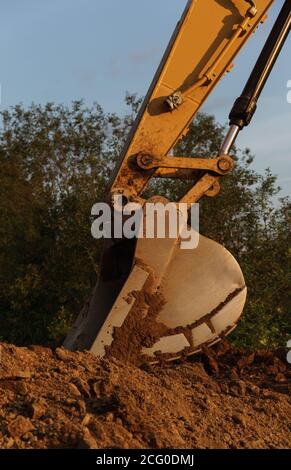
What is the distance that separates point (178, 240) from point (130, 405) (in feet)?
6.56

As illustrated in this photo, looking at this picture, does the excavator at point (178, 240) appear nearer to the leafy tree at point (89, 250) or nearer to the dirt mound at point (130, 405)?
the dirt mound at point (130, 405)

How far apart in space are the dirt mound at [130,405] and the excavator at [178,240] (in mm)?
298

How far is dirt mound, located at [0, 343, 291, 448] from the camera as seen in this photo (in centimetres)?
404

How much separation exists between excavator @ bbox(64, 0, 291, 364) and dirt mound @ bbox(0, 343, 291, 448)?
298 millimetres

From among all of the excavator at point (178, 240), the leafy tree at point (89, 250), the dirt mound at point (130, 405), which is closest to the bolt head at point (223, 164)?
the excavator at point (178, 240)

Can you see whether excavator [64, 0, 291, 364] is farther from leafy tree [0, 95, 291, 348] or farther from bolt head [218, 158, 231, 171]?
leafy tree [0, 95, 291, 348]

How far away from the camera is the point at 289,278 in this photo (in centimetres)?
1148

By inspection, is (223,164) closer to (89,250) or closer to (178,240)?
(178,240)

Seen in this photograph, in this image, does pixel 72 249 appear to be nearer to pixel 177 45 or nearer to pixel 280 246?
pixel 280 246

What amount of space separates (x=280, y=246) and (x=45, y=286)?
11.3 ft

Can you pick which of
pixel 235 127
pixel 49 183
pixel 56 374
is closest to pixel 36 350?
pixel 56 374

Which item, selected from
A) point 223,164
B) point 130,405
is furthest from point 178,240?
point 130,405

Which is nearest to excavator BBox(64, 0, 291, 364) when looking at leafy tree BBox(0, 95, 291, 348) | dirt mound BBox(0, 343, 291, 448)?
dirt mound BBox(0, 343, 291, 448)

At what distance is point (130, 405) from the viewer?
14.5 ft
